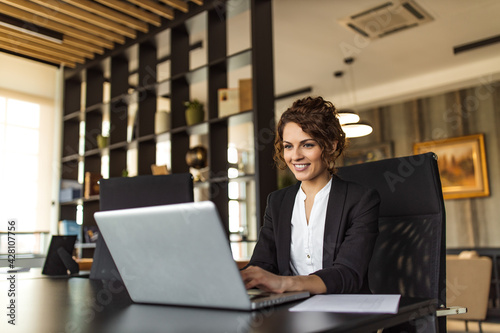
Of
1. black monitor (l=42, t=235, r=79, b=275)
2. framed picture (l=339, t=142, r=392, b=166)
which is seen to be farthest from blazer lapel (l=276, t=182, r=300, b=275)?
framed picture (l=339, t=142, r=392, b=166)

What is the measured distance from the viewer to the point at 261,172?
3266mm

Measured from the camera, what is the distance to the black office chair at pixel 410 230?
1300mm

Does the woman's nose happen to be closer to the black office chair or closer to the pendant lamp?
the black office chair

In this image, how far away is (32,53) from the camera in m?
4.56

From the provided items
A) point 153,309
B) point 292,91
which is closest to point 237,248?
point 292,91

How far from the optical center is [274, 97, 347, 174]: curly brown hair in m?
1.38

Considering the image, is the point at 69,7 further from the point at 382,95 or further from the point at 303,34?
the point at 382,95

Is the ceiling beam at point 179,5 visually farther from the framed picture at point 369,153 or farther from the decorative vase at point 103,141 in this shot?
the framed picture at point 369,153

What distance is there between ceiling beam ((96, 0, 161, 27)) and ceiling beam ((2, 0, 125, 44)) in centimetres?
40

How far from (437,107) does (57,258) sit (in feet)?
19.2

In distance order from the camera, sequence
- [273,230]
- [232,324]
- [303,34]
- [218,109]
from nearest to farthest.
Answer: [232,324] → [273,230] → [218,109] → [303,34]

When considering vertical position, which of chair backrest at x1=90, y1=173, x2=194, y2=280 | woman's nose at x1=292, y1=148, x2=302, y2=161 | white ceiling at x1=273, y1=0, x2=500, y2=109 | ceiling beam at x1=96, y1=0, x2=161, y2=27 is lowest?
chair backrest at x1=90, y1=173, x2=194, y2=280

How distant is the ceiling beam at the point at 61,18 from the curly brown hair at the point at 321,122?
3.03 m

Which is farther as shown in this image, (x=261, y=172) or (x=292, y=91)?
(x=292, y=91)
